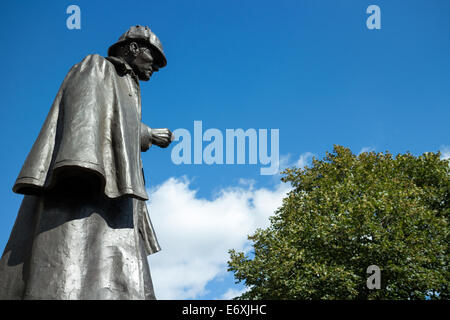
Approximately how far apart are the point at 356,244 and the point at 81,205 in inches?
684

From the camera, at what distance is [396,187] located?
21.6 metres

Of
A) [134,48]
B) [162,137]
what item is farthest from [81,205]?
[134,48]

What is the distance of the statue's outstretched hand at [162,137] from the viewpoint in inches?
169

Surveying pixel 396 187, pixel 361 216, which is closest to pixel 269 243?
pixel 361 216

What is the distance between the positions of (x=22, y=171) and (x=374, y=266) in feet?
57.8

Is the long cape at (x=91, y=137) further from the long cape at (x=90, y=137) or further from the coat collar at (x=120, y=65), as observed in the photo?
A: the coat collar at (x=120, y=65)

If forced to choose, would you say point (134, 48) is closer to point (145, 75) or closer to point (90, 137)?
point (145, 75)

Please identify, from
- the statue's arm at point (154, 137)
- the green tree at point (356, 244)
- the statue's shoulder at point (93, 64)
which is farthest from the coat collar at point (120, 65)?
the green tree at point (356, 244)

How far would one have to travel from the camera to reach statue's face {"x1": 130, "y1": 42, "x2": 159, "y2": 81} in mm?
4156

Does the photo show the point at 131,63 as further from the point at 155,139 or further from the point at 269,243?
the point at 269,243

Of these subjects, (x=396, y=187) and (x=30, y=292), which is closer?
(x=30, y=292)

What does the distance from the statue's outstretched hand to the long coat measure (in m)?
0.68

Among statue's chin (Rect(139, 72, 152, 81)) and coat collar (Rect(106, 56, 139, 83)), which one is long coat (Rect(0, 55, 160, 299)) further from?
statue's chin (Rect(139, 72, 152, 81))
